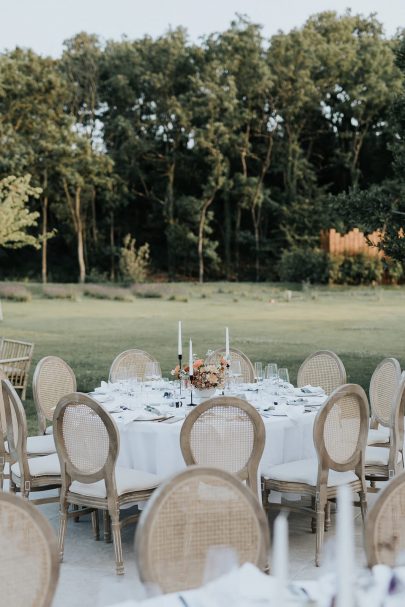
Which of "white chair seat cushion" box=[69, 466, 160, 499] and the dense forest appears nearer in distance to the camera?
"white chair seat cushion" box=[69, 466, 160, 499]

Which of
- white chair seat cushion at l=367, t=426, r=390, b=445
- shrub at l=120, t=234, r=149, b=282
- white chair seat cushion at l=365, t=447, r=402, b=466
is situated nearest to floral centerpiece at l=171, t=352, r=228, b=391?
white chair seat cushion at l=365, t=447, r=402, b=466

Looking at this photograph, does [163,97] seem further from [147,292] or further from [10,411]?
[10,411]

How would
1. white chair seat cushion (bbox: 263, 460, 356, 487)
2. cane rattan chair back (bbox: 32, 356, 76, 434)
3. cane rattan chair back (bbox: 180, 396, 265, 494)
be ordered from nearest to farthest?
1. cane rattan chair back (bbox: 180, 396, 265, 494)
2. white chair seat cushion (bbox: 263, 460, 356, 487)
3. cane rattan chair back (bbox: 32, 356, 76, 434)

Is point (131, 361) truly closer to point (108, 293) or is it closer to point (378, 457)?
point (378, 457)

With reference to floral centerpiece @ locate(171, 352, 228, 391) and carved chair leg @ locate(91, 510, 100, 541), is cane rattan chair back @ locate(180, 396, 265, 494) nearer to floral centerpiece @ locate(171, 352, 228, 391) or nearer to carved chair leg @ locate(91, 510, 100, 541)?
floral centerpiece @ locate(171, 352, 228, 391)

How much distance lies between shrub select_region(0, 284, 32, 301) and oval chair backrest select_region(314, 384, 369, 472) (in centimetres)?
1257

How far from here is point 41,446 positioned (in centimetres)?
609

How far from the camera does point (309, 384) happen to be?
6.85 metres

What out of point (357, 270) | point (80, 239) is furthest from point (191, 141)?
point (357, 270)

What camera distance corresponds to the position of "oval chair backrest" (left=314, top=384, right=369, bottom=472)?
482cm

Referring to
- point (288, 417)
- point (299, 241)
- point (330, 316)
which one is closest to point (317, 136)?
point (299, 241)

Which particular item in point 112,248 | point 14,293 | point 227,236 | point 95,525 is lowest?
point 95,525

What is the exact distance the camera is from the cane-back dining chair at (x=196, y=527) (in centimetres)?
267

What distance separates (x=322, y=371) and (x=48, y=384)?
2241 mm
